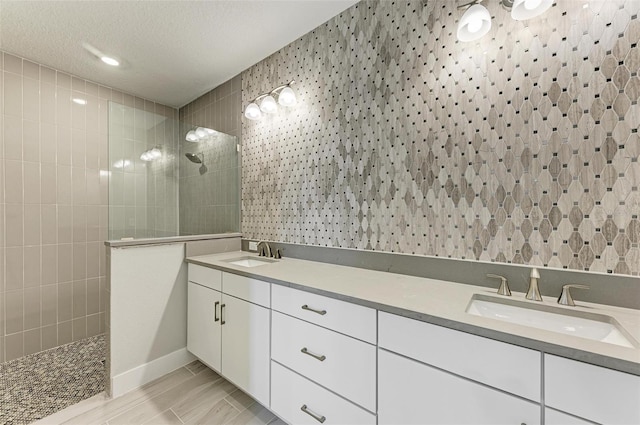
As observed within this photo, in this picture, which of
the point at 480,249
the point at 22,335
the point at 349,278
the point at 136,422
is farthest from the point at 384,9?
the point at 22,335

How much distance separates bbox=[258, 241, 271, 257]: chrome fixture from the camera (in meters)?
2.13

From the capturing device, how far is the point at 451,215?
133 cm

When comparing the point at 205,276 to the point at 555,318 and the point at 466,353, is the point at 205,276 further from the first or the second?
the point at 555,318

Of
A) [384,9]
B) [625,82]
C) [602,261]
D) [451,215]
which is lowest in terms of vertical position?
[602,261]

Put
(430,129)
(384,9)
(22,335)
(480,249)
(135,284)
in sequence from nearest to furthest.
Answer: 1. (480,249)
2. (430,129)
3. (384,9)
4. (135,284)
5. (22,335)

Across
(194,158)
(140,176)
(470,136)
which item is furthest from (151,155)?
(470,136)

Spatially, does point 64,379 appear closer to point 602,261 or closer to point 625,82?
point 602,261

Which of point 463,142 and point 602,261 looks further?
point 463,142

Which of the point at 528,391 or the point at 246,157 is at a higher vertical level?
the point at 246,157

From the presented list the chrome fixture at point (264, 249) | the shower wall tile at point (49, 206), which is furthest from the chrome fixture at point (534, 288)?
the shower wall tile at point (49, 206)

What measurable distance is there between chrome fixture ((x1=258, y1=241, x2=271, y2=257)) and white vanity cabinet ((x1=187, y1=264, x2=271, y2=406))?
467 mm

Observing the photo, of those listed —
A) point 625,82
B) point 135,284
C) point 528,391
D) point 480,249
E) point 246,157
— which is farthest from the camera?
point 246,157

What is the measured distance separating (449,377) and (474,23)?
1.43 m

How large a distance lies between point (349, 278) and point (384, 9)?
1623 millimetres
